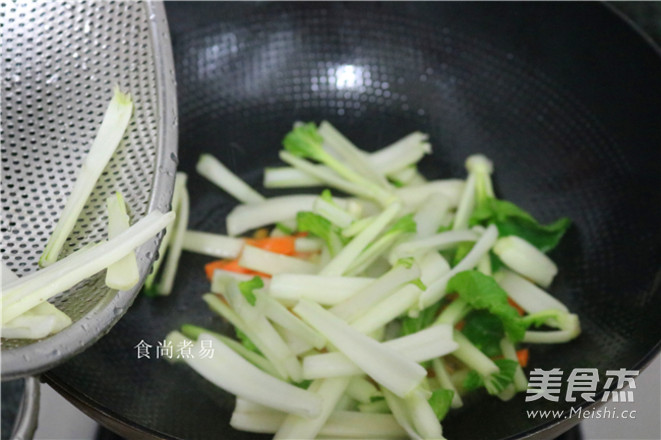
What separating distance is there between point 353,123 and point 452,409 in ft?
2.63

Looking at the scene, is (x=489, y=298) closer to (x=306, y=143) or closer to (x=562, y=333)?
(x=562, y=333)

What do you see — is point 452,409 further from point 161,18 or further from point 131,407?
point 161,18

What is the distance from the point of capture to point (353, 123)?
1848 millimetres

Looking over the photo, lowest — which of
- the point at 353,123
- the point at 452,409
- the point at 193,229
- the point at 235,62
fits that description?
the point at 452,409

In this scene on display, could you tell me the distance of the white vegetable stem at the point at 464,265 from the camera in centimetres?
140

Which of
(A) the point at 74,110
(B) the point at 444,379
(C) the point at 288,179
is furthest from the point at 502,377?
(A) the point at 74,110

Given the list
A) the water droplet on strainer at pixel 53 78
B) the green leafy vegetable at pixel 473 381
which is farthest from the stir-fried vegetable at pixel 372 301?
the water droplet on strainer at pixel 53 78

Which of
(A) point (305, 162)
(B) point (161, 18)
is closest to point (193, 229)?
(A) point (305, 162)

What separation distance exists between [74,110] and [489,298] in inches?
33.2

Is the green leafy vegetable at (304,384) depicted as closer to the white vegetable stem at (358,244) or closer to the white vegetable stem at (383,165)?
the white vegetable stem at (358,244)

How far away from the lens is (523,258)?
4.91 ft

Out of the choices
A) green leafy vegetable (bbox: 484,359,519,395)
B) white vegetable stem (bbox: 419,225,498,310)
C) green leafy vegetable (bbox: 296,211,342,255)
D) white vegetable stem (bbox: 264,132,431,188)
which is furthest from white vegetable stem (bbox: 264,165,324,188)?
green leafy vegetable (bbox: 484,359,519,395)

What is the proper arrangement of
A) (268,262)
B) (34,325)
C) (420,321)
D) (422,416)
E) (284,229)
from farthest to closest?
(284,229)
(268,262)
(420,321)
(422,416)
(34,325)

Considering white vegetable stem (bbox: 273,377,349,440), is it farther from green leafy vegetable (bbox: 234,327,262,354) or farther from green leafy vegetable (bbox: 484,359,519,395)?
green leafy vegetable (bbox: 484,359,519,395)
